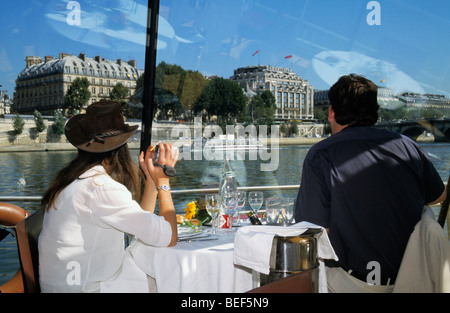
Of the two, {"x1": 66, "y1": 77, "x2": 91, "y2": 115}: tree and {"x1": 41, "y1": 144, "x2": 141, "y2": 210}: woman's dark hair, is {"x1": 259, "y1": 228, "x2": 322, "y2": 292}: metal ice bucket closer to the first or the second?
{"x1": 41, "y1": 144, "x2": 141, "y2": 210}: woman's dark hair

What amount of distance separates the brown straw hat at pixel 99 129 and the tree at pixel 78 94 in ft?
115

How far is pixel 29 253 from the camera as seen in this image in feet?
4.30

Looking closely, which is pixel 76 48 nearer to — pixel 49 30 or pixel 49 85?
pixel 49 30

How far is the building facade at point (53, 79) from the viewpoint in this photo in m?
34.4

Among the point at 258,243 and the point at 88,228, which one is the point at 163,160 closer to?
the point at 88,228

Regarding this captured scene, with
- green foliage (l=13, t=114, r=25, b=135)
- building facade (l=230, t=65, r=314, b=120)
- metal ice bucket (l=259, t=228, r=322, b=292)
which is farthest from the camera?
green foliage (l=13, t=114, r=25, b=135)

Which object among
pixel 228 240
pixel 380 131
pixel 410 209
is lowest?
pixel 228 240

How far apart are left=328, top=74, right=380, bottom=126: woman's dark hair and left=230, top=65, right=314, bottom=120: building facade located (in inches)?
1013

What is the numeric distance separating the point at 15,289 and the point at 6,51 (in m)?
40.1

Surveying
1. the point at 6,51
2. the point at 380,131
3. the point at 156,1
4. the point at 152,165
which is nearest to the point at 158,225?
the point at 152,165

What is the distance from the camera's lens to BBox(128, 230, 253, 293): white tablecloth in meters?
1.34

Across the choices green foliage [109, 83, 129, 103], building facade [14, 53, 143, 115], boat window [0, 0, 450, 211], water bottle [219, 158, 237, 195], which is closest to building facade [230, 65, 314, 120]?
boat window [0, 0, 450, 211]

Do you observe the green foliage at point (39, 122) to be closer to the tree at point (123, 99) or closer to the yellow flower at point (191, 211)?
the tree at point (123, 99)
